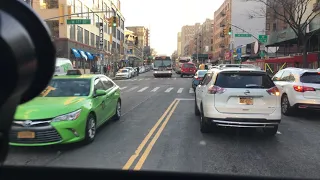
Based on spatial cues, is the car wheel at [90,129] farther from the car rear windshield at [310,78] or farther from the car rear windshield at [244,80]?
the car rear windshield at [310,78]

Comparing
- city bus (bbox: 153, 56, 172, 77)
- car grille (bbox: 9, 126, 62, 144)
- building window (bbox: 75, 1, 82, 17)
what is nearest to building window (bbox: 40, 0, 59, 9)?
building window (bbox: 75, 1, 82, 17)

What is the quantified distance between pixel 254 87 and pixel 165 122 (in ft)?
10.1

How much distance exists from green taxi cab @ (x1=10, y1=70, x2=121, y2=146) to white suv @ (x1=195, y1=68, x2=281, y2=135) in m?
2.60

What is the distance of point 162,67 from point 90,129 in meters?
36.6

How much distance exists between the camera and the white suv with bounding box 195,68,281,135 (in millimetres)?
7113

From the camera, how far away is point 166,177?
3.69 m

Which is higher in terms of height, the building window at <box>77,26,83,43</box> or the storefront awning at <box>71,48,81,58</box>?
the building window at <box>77,26,83,43</box>

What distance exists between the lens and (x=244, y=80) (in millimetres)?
7410

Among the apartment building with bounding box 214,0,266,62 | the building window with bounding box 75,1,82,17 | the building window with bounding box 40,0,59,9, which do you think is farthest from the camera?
the apartment building with bounding box 214,0,266,62

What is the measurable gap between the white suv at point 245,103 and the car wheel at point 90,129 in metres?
2.52

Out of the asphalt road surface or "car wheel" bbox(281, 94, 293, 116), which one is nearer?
A: the asphalt road surface

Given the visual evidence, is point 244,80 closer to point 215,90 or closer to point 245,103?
point 245,103

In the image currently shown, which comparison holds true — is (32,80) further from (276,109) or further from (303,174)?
(276,109)

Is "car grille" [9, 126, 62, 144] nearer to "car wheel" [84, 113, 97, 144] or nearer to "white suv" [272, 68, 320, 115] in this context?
"car wheel" [84, 113, 97, 144]
